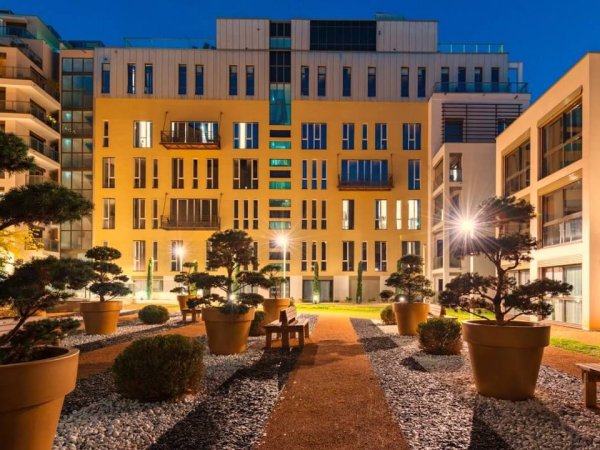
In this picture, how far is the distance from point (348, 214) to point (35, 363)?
43.0 metres

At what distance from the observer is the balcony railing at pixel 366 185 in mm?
45906

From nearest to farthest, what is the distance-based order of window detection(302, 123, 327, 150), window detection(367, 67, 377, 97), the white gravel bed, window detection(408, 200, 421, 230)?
the white gravel bed → window detection(408, 200, 421, 230) → window detection(302, 123, 327, 150) → window detection(367, 67, 377, 97)

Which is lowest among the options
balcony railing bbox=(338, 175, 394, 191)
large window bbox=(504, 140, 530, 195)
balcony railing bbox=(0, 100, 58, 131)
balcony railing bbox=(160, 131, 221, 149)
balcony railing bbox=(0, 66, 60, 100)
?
large window bbox=(504, 140, 530, 195)

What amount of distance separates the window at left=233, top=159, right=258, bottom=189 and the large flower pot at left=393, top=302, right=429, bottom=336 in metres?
31.7

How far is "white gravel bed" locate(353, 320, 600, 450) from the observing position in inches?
221

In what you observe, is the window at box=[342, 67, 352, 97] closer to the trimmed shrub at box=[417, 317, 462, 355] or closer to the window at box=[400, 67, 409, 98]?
the window at box=[400, 67, 409, 98]

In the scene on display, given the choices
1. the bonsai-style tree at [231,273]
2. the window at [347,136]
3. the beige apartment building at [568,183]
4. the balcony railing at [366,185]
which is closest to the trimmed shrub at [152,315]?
the bonsai-style tree at [231,273]

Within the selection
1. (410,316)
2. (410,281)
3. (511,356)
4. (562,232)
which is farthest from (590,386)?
(562,232)

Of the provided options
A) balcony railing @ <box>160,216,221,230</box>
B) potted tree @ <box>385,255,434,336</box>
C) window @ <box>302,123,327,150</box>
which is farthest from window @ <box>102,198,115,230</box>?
potted tree @ <box>385,255,434,336</box>

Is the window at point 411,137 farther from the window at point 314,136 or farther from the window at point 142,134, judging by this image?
the window at point 142,134

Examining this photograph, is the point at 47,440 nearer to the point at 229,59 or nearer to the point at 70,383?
the point at 70,383

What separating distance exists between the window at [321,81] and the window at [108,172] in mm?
18302

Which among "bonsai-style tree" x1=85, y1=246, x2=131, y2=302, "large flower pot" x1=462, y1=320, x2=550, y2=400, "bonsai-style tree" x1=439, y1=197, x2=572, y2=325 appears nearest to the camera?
"large flower pot" x1=462, y1=320, x2=550, y2=400

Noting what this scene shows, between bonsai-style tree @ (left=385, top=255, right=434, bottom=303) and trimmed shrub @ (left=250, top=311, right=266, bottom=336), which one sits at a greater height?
bonsai-style tree @ (left=385, top=255, right=434, bottom=303)
